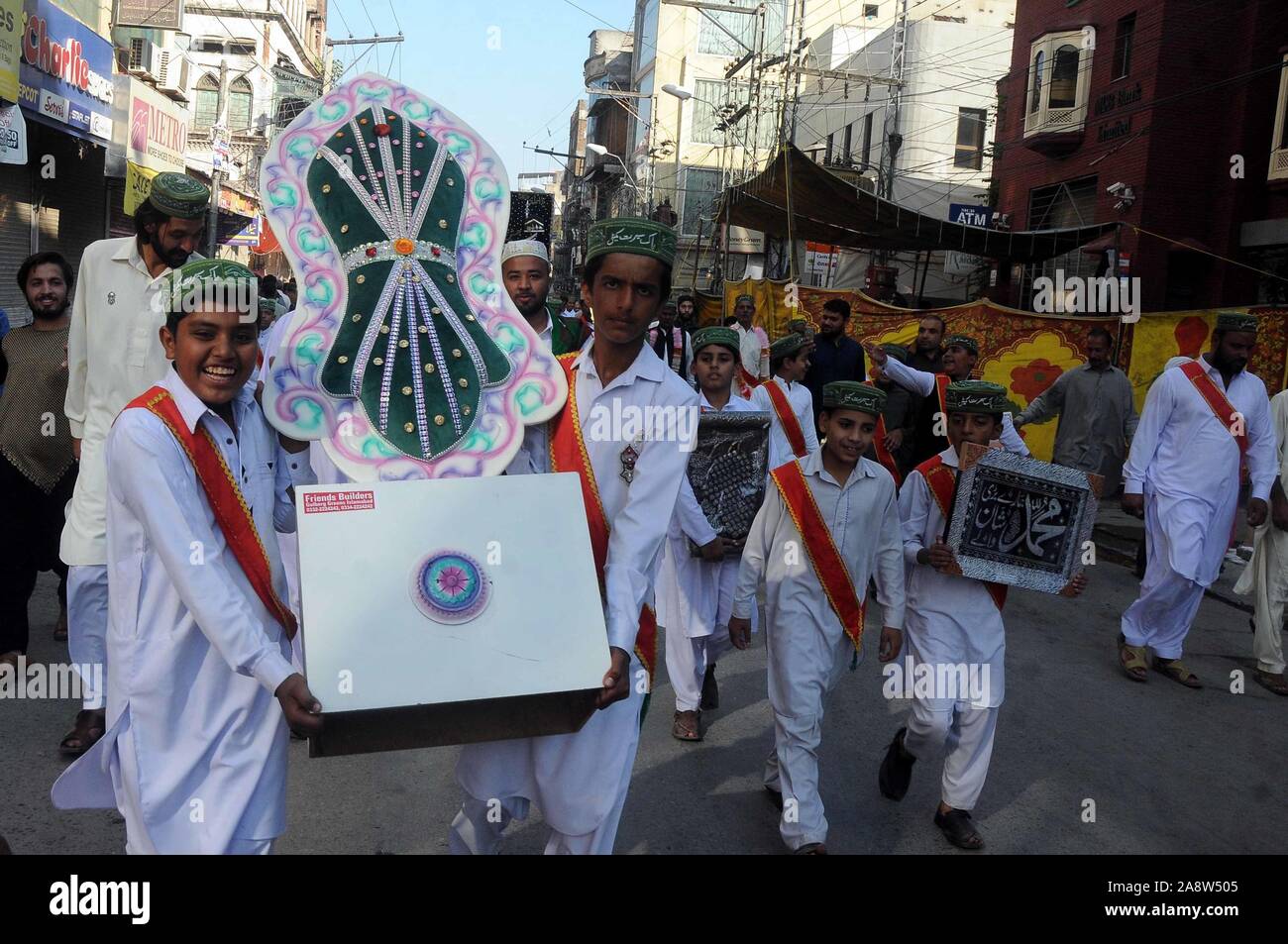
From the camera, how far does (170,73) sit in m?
22.9

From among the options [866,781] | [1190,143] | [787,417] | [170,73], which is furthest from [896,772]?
[170,73]

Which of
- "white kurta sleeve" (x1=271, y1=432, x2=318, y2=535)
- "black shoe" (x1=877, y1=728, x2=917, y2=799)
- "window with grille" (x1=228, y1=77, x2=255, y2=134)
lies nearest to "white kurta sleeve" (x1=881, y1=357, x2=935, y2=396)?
"black shoe" (x1=877, y1=728, x2=917, y2=799)

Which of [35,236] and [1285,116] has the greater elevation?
[1285,116]

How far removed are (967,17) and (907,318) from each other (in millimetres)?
25340

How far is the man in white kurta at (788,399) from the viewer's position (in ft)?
20.4

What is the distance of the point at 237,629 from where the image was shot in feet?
8.14

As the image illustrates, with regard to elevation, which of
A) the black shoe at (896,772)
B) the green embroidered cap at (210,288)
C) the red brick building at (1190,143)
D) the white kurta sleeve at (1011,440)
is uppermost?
the red brick building at (1190,143)

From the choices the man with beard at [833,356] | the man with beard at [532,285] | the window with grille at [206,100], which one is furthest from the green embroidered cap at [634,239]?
the window with grille at [206,100]

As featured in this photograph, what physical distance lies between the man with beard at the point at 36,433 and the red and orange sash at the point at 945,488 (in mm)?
4077

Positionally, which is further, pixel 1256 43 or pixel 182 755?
pixel 1256 43

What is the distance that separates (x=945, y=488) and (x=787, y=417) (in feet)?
5.98

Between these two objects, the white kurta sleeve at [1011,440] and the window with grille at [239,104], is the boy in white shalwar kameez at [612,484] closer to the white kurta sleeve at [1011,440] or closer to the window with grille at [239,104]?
the white kurta sleeve at [1011,440]

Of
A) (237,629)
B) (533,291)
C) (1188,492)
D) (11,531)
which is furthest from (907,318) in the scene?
(237,629)

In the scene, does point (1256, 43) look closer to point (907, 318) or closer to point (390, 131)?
point (907, 318)
